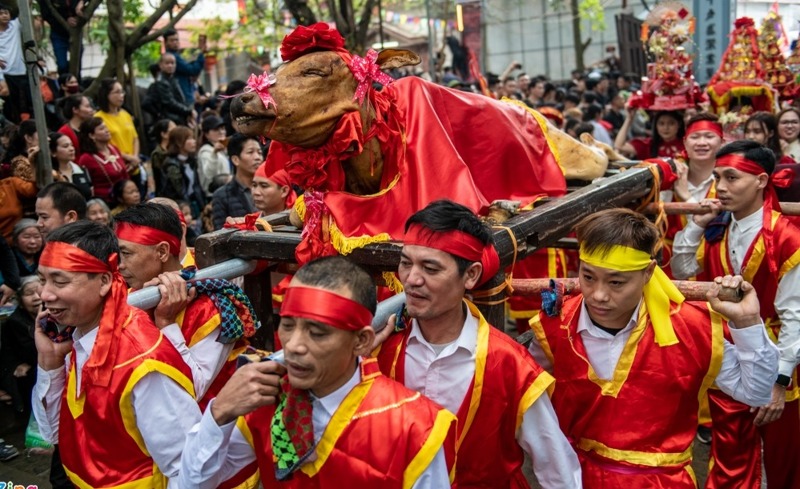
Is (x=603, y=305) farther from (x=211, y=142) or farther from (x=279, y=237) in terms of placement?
(x=211, y=142)

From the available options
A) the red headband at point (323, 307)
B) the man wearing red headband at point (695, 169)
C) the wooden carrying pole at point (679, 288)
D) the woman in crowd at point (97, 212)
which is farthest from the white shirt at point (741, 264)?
the woman in crowd at point (97, 212)

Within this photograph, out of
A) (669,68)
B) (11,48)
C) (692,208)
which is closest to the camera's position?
(692,208)

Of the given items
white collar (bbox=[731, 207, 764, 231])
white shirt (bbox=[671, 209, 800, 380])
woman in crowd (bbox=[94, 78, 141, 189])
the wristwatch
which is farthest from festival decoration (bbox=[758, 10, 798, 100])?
woman in crowd (bbox=[94, 78, 141, 189])

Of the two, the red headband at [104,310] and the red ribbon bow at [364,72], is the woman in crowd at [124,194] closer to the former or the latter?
the red ribbon bow at [364,72]

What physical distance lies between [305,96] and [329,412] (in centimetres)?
161

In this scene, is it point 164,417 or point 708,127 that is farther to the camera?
point 708,127

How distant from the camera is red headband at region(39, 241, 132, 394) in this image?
272cm

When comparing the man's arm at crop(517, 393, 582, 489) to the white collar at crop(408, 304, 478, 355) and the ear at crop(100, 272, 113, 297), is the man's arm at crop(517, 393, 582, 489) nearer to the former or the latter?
the white collar at crop(408, 304, 478, 355)

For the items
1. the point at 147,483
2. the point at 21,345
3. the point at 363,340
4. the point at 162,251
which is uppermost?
the point at 162,251

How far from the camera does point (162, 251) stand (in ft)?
11.4

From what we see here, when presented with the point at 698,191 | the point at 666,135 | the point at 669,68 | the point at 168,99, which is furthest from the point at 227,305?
the point at 168,99

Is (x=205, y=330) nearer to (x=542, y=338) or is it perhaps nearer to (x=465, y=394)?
(x=465, y=394)

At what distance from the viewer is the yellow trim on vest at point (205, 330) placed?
10.4ft

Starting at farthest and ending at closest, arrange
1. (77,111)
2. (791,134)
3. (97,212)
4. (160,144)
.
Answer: (160,144) < (77,111) < (791,134) < (97,212)
